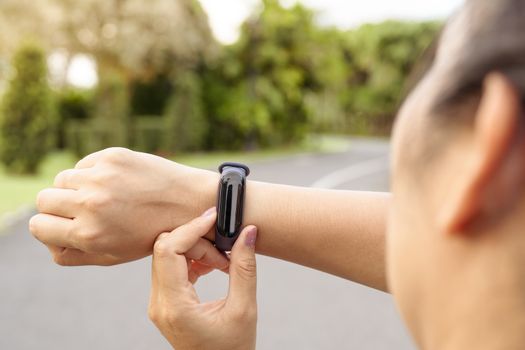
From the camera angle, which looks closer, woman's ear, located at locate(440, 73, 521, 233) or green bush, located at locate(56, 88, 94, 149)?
woman's ear, located at locate(440, 73, 521, 233)

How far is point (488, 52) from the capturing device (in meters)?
0.54

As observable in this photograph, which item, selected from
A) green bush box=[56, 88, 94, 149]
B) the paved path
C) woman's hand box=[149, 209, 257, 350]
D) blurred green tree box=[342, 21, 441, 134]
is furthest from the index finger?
blurred green tree box=[342, 21, 441, 134]

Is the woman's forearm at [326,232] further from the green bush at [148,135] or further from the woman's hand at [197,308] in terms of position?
the green bush at [148,135]

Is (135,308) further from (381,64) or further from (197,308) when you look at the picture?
(381,64)

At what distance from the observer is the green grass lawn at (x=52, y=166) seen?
1143 cm

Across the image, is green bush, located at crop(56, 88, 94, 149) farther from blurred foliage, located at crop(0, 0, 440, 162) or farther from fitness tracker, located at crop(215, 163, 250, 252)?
fitness tracker, located at crop(215, 163, 250, 252)

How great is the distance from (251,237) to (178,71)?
827 inches

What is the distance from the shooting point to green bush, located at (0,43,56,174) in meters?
15.1

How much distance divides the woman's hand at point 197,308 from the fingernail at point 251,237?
86 millimetres

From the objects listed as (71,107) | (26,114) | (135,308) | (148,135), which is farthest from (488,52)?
(71,107)

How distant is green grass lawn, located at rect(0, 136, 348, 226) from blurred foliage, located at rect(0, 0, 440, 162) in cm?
57

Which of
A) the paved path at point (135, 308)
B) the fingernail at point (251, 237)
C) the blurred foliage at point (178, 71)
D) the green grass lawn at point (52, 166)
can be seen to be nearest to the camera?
the fingernail at point (251, 237)

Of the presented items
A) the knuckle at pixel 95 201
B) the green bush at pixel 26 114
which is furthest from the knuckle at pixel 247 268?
the green bush at pixel 26 114

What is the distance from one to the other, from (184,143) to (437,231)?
20.7m
